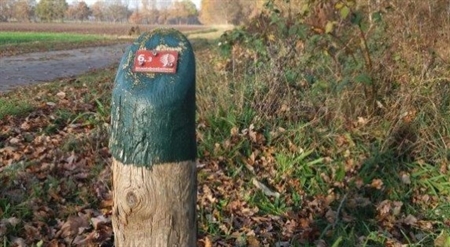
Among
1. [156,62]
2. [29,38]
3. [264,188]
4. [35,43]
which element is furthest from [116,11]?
[156,62]

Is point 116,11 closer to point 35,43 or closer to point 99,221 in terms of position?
point 35,43

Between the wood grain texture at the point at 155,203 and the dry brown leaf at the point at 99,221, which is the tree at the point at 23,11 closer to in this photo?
the dry brown leaf at the point at 99,221

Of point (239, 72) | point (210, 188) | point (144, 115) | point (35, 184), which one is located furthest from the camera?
point (239, 72)

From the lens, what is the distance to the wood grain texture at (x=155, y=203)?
2.02 meters

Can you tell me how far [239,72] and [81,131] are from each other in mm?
2286

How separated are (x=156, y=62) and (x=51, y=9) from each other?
326 ft

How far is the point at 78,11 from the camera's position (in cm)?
11250

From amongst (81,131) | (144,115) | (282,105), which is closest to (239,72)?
(282,105)

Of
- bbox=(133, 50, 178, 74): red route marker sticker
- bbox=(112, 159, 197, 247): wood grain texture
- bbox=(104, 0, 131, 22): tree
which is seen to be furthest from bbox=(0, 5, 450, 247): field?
bbox=(104, 0, 131, 22): tree

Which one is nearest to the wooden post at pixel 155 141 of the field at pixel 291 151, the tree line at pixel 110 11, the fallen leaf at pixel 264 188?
the field at pixel 291 151

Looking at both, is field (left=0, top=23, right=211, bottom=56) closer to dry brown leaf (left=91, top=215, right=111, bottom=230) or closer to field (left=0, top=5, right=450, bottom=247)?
field (left=0, top=5, right=450, bottom=247)

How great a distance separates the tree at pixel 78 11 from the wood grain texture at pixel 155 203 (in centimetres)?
11559

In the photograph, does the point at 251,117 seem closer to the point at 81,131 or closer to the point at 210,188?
the point at 210,188

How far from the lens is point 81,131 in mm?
5297
